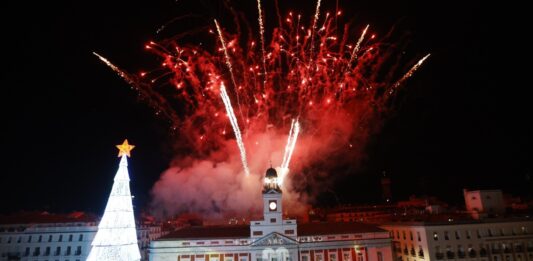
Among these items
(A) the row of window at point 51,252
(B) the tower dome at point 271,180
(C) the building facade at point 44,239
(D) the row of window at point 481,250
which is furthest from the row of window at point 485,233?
(A) the row of window at point 51,252

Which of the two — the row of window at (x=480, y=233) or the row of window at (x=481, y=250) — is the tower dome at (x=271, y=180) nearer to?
the row of window at (x=480, y=233)

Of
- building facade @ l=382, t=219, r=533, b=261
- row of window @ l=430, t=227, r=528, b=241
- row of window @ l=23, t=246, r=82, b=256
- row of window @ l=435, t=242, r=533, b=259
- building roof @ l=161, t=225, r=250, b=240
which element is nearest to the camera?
row of window @ l=435, t=242, r=533, b=259

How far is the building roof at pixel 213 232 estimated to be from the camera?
141ft

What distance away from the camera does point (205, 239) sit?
4228 cm

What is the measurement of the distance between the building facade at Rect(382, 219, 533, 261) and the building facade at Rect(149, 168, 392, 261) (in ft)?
15.3

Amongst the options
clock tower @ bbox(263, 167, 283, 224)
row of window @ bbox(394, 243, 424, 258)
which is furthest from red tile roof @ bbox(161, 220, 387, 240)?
row of window @ bbox(394, 243, 424, 258)

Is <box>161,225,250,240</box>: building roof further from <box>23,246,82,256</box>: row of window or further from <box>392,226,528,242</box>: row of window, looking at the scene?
<box>392,226,528,242</box>: row of window

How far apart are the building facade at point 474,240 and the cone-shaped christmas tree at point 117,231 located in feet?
112

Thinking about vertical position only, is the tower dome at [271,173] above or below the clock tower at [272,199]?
above

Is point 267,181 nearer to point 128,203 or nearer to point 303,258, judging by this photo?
point 303,258

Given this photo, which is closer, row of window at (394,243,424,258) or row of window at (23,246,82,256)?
row of window at (394,243,424,258)

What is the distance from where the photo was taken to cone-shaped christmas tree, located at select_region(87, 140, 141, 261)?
22.1 m

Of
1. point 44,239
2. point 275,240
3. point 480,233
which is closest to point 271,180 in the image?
point 275,240

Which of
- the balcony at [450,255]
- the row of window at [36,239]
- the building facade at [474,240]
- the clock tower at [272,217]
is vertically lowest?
the balcony at [450,255]
